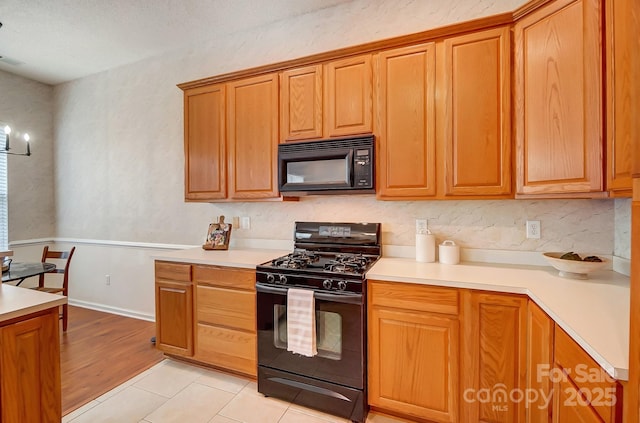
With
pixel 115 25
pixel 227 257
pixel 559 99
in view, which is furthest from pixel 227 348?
pixel 115 25

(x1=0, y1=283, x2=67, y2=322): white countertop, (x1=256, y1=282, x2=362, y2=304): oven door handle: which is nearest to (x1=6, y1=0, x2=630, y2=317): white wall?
(x1=256, y1=282, x2=362, y2=304): oven door handle

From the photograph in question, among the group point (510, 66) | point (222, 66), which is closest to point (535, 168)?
point (510, 66)

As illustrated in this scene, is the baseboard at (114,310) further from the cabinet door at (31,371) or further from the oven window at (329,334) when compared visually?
the oven window at (329,334)

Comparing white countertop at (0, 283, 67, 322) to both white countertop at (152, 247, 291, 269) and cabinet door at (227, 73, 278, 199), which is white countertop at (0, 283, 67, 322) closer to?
white countertop at (152, 247, 291, 269)

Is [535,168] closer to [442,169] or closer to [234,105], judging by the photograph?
[442,169]

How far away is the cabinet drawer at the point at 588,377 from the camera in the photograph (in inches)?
33.7

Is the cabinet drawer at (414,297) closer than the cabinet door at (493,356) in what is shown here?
No

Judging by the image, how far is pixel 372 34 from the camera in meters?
2.46

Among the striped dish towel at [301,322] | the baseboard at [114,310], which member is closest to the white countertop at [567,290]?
the striped dish towel at [301,322]

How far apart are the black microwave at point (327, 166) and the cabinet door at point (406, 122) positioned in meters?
0.11

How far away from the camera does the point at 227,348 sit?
229cm

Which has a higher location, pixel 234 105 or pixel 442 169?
pixel 234 105

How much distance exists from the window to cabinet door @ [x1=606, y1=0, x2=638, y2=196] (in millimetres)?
5719

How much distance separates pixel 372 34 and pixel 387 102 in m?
0.81
